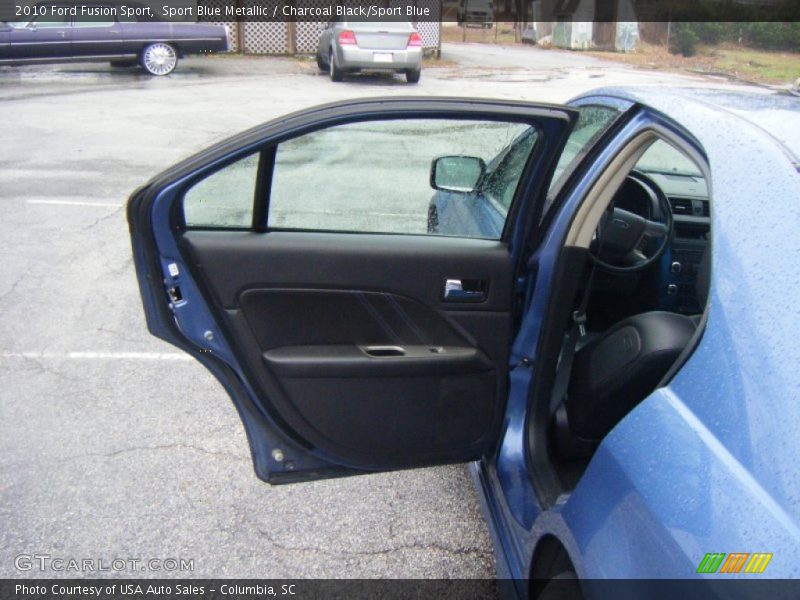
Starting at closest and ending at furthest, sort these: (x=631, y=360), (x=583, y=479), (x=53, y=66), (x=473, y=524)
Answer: (x=583, y=479), (x=631, y=360), (x=473, y=524), (x=53, y=66)

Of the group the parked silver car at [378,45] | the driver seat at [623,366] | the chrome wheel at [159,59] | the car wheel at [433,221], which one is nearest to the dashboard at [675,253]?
the car wheel at [433,221]

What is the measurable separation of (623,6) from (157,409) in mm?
31673

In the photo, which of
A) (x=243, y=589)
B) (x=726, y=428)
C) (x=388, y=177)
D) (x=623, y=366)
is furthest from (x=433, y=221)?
(x=388, y=177)

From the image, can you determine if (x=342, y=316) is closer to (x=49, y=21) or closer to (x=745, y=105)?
(x=745, y=105)

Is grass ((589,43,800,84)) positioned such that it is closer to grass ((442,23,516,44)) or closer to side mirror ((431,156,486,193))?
grass ((442,23,516,44))

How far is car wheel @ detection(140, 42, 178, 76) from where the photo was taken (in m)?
16.3

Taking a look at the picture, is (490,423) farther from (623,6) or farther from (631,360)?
(623,6)

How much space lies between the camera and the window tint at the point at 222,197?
7.72 ft

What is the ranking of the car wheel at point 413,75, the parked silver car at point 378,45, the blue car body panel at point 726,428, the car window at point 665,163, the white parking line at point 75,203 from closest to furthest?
the blue car body panel at point 726,428, the car window at point 665,163, the white parking line at point 75,203, the parked silver car at point 378,45, the car wheel at point 413,75

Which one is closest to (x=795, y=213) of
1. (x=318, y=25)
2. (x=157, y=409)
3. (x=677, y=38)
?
(x=157, y=409)

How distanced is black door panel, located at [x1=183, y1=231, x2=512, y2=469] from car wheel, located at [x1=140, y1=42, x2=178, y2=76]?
51.2 feet

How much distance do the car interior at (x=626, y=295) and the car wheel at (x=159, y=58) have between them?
14.6 metres

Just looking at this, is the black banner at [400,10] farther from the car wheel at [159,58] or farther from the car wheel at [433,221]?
the car wheel at [433,221]

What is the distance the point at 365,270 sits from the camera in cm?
232
